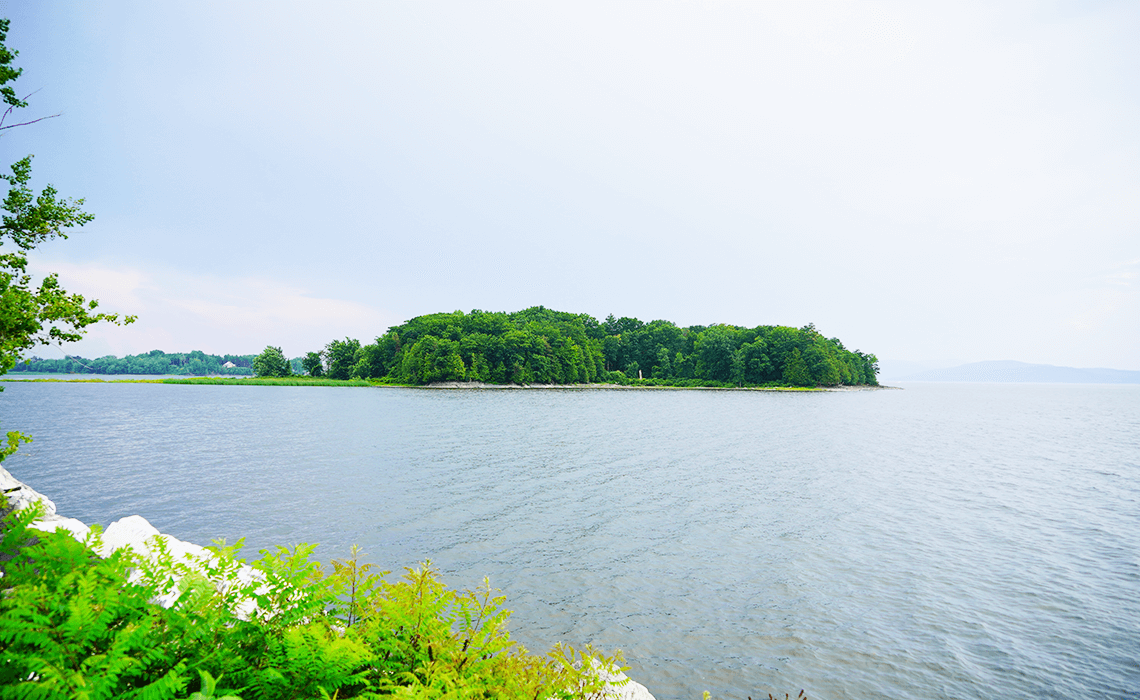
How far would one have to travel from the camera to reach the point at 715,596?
12172mm

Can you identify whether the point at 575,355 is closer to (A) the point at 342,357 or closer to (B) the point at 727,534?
(A) the point at 342,357

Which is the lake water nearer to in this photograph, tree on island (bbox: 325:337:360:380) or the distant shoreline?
the distant shoreline

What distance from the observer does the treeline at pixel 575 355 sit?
13575 centimetres

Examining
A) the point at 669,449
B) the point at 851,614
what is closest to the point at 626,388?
the point at 669,449

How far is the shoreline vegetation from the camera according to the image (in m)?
135

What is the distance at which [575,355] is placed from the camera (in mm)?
151125

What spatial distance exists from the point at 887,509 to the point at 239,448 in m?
34.2

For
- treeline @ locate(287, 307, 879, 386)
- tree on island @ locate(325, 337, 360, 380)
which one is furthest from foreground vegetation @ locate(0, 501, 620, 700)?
tree on island @ locate(325, 337, 360, 380)

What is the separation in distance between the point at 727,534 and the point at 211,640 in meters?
15.4

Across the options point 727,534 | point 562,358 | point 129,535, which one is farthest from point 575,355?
point 129,535

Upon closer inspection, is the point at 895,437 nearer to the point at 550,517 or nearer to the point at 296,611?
the point at 550,517

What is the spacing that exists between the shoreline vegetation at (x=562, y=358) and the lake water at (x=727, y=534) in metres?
97.5

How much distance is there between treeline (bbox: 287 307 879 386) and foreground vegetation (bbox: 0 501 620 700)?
12618 cm

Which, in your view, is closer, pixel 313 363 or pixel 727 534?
pixel 727 534
